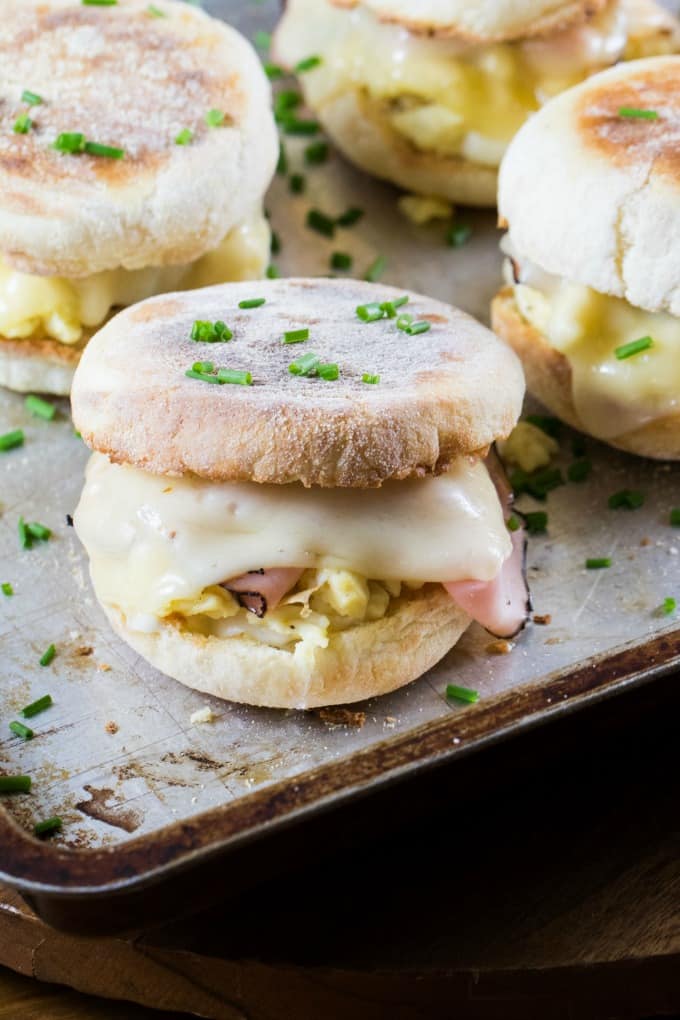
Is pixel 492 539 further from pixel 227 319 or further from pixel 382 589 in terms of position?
pixel 227 319

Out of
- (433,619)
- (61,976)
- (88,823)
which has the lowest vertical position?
(61,976)

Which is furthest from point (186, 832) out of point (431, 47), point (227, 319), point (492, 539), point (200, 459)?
point (431, 47)

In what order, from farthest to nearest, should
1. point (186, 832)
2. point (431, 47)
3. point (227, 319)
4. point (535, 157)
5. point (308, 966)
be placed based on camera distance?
point (431, 47) < point (535, 157) < point (227, 319) < point (308, 966) < point (186, 832)

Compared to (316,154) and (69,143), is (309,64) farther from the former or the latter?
(69,143)

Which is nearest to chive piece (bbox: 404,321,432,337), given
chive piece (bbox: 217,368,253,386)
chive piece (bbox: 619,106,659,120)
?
chive piece (bbox: 217,368,253,386)

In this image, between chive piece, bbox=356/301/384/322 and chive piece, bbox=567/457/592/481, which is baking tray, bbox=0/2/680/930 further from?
chive piece, bbox=356/301/384/322

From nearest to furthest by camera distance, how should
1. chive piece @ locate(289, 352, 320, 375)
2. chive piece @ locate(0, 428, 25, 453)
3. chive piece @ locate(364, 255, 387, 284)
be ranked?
chive piece @ locate(289, 352, 320, 375) < chive piece @ locate(0, 428, 25, 453) < chive piece @ locate(364, 255, 387, 284)

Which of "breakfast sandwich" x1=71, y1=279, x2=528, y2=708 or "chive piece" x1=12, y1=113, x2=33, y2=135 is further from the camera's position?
"chive piece" x1=12, y1=113, x2=33, y2=135

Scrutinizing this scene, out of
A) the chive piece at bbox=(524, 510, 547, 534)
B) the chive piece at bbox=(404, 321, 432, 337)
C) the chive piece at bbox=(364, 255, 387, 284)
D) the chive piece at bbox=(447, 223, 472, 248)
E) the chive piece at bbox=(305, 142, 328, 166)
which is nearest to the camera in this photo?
the chive piece at bbox=(404, 321, 432, 337)
